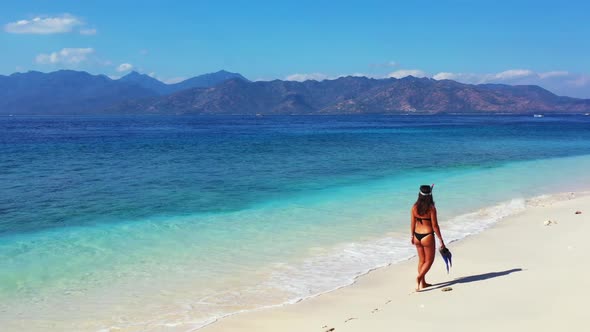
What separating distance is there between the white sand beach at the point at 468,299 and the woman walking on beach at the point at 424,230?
1.19 feet

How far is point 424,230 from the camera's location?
25.9 feet

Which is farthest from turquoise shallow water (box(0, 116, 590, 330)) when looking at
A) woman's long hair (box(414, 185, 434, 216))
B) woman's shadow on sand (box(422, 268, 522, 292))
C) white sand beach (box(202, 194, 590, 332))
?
woman's long hair (box(414, 185, 434, 216))

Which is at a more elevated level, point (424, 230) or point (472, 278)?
point (424, 230)

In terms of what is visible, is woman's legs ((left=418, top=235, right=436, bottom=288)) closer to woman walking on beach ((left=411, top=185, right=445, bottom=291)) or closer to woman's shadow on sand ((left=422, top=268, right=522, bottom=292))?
woman walking on beach ((left=411, top=185, right=445, bottom=291))

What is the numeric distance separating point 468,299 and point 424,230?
4.15 ft

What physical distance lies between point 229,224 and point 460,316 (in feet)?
28.7

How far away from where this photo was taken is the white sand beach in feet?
20.4

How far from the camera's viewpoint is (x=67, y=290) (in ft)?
28.9

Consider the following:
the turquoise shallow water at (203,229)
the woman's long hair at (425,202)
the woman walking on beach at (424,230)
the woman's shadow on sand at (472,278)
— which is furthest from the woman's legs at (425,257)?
the turquoise shallow water at (203,229)

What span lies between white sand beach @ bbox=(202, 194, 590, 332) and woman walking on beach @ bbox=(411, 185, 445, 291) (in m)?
0.36

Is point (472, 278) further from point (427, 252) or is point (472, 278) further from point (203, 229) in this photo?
point (203, 229)

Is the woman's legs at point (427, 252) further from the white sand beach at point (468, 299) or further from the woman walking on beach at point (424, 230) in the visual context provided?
the white sand beach at point (468, 299)

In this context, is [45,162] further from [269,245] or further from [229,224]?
[269,245]

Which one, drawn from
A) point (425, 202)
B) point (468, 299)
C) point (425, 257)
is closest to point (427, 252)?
point (425, 257)
